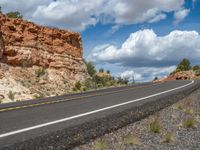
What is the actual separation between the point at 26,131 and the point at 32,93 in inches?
948

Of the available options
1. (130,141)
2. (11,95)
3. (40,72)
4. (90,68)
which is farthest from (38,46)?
(130,141)

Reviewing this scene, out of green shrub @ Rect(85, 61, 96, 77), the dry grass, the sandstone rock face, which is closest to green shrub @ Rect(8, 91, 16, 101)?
the sandstone rock face

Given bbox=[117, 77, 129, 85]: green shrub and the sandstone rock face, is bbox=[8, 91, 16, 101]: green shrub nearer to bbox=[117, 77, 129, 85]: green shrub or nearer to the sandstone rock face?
the sandstone rock face

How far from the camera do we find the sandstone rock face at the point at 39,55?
36.2 meters

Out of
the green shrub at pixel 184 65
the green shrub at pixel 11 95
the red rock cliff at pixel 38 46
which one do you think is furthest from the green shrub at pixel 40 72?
the green shrub at pixel 184 65

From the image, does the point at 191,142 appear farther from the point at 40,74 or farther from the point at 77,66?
the point at 77,66

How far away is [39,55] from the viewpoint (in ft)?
133

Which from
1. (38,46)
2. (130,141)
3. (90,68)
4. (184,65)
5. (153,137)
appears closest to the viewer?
(130,141)


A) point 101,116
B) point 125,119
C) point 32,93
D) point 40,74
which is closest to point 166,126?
point 125,119

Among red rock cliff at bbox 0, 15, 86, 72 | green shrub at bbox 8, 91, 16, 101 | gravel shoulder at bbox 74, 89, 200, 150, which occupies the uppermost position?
red rock cliff at bbox 0, 15, 86, 72

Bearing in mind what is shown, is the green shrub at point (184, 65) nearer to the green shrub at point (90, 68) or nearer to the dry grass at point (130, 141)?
the green shrub at point (90, 68)

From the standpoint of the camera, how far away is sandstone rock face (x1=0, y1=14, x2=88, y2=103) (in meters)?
36.2

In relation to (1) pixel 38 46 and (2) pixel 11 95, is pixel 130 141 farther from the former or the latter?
(1) pixel 38 46

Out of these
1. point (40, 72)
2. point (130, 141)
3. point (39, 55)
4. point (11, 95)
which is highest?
point (39, 55)
